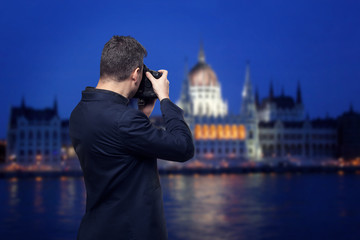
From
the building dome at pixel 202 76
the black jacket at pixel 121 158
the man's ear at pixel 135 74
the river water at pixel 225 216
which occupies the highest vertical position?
the building dome at pixel 202 76

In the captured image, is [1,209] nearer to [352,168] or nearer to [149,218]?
[149,218]

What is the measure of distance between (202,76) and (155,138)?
89.8 m

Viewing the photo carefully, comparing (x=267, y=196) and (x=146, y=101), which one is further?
(x=267, y=196)

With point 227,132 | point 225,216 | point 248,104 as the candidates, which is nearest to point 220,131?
point 227,132

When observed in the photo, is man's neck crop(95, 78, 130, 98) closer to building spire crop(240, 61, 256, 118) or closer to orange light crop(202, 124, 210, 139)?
orange light crop(202, 124, 210, 139)

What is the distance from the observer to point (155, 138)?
2014mm

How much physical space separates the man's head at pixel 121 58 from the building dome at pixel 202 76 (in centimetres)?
8854

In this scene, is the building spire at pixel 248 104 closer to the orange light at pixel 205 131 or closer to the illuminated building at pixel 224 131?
the illuminated building at pixel 224 131

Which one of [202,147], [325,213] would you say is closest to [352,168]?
[202,147]

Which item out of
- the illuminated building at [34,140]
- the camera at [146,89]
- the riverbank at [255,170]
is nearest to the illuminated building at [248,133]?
the riverbank at [255,170]

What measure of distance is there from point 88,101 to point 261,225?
14984mm

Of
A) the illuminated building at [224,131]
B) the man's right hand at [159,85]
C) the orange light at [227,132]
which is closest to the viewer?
the man's right hand at [159,85]

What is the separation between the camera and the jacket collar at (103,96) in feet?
6.99

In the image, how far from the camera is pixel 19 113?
76188 millimetres
